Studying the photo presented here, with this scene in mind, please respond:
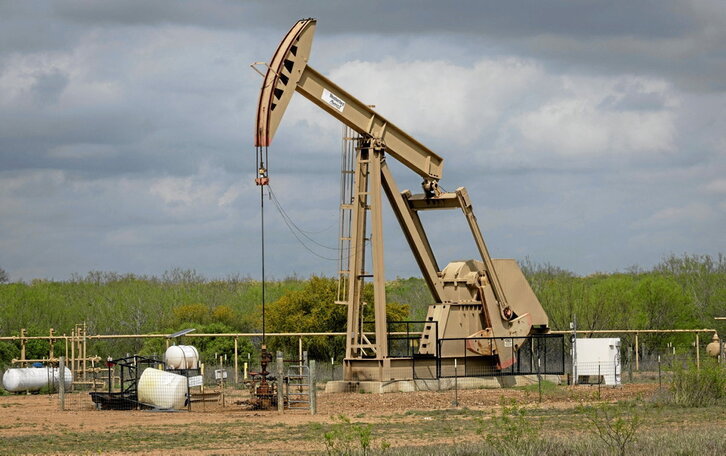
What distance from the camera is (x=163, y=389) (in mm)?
25625

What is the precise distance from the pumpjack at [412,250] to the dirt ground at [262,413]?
1.80 meters

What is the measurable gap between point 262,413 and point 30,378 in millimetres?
10883

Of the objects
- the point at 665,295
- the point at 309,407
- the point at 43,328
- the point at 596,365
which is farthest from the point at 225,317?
the point at 309,407

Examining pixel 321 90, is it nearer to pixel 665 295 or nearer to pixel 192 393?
pixel 192 393

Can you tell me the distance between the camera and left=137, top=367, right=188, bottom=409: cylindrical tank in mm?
25656

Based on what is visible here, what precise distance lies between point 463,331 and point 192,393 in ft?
27.0

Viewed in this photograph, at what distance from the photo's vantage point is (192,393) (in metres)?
26.5

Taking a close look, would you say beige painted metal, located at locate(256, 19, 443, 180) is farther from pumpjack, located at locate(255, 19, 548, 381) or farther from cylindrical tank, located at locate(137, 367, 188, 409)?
cylindrical tank, located at locate(137, 367, 188, 409)

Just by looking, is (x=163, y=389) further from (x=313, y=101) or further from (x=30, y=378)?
(x=30, y=378)

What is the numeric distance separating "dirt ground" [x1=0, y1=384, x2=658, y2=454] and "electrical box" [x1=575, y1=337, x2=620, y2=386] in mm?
671

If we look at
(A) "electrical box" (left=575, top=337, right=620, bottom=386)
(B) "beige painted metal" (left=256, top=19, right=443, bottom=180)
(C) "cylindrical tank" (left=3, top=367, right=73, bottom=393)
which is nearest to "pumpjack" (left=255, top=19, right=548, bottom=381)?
(B) "beige painted metal" (left=256, top=19, right=443, bottom=180)

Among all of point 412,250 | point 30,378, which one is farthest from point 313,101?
point 30,378

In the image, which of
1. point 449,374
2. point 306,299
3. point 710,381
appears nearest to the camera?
point 710,381

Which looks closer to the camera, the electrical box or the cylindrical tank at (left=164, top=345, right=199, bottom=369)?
the cylindrical tank at (left=164, top=345, right=199, bottom=369)
